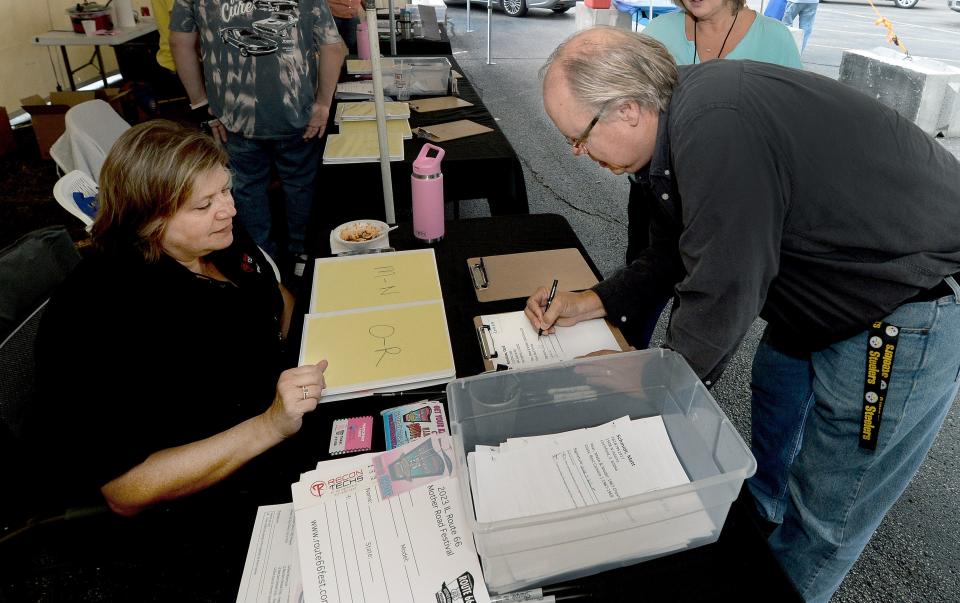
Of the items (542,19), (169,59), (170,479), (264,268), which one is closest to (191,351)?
(170,479)

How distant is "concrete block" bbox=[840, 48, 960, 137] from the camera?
4.03m

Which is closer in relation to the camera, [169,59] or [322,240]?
[322,240]

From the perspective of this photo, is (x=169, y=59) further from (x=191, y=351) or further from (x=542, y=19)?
(x=542, y=19)

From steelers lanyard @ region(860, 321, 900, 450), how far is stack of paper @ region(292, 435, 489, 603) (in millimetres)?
700

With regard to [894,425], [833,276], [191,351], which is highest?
[833,276]

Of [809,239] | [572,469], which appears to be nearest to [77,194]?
[572,469]

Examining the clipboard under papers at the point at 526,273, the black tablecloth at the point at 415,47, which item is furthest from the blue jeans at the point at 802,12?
the clipboard under papers at the point at 526,273

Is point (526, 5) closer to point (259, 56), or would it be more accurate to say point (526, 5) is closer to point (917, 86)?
point (917, 86)

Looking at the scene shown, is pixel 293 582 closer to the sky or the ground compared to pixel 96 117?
closer to the ground

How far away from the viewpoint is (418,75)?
255cm

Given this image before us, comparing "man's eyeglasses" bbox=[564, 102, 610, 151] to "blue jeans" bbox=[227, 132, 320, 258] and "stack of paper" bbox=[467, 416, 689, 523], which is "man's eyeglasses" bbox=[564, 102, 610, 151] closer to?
"stack of paper" bbox=[467, 416, 689, 523]

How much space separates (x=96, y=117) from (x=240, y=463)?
166 centimetres

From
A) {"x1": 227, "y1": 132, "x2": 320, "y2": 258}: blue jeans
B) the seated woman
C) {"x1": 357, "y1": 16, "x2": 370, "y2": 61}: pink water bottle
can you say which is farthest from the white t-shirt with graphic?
the seated woman

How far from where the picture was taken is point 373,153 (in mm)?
1929
